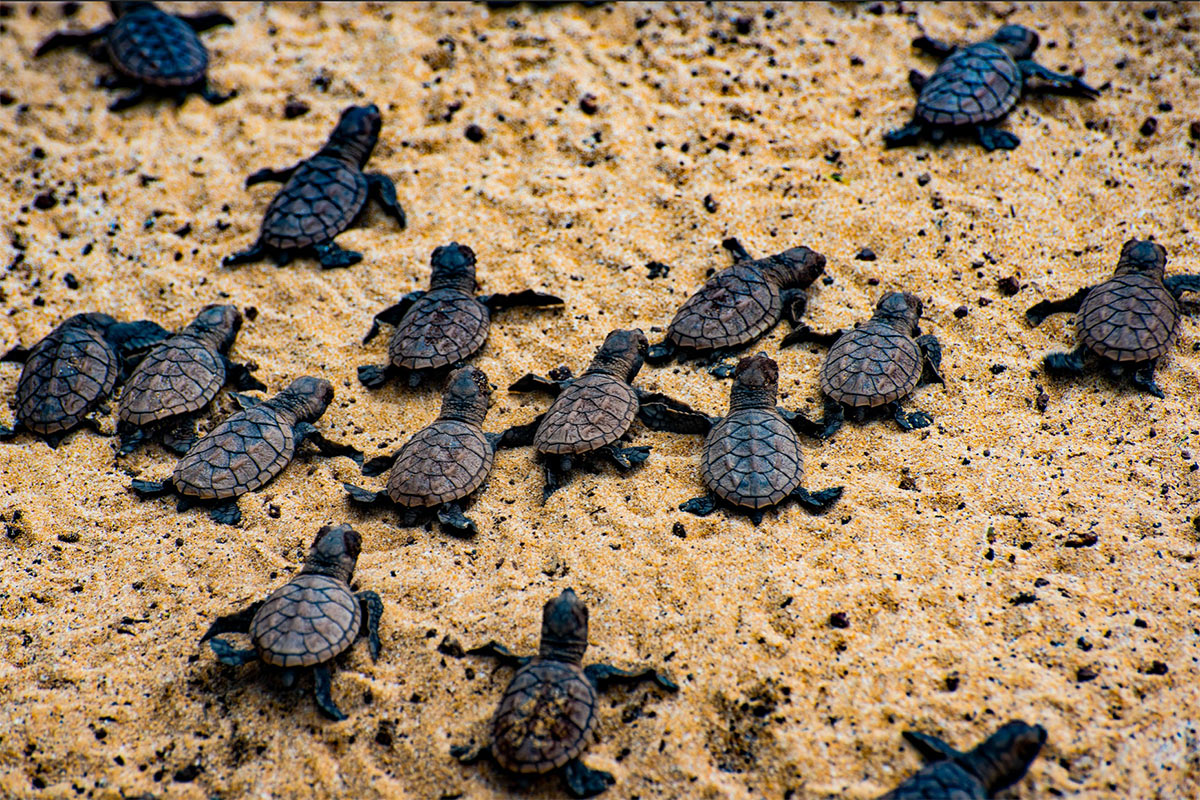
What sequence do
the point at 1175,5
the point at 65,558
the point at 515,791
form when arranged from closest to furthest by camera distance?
the point at 515,791 < the point at 65,558 < the point at 1175,5

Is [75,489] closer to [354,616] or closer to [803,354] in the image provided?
[354,616]

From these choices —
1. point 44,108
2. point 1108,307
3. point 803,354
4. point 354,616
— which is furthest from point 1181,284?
point 44,108

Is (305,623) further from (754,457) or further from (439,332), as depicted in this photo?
(754,457)

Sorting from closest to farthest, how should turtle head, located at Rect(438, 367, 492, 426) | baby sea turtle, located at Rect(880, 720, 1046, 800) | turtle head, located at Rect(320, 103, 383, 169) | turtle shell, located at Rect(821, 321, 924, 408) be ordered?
1. baby sea turtle, located at Rect(880, 720, 1046, 800)
2. turtle shell, located at Rect(821, 321, 924, 408)
3. turtle head, located at Rect(438, 367, 492, 426)
4. turtle head, located at Rect(320, 103, 383, 169)

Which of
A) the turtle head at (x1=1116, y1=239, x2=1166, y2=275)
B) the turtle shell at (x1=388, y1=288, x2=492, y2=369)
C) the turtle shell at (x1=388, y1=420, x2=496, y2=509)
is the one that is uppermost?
the turtle head at (x1=1116, y1=239, x2=1166, y2=275)

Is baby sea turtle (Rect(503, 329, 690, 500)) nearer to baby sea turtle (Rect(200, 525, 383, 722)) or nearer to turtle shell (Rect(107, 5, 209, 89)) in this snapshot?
baby sea turtle (Rect(200, 525, 383, 722))

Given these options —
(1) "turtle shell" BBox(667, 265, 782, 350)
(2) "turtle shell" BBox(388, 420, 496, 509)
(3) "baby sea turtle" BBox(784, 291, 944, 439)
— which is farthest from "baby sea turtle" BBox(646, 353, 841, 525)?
(2) "turtle shell" BBox(388, 420, 496, 509)

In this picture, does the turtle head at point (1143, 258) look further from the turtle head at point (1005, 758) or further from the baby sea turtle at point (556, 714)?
the baby sea turtle at point (556, 714)
